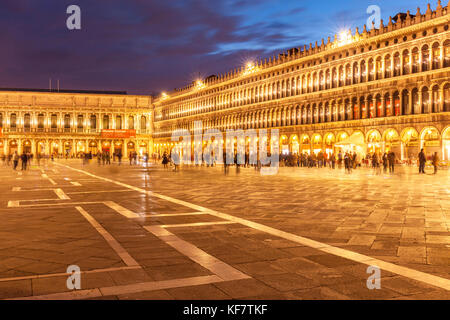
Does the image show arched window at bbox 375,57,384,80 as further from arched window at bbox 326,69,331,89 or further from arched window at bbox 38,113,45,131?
arched window at bbox 38,113,45,131

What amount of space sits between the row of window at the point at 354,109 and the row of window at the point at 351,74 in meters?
1.81

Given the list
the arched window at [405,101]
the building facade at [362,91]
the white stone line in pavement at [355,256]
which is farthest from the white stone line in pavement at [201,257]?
the arched window at [405,101]

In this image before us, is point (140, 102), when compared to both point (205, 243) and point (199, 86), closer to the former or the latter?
point (199, 86)

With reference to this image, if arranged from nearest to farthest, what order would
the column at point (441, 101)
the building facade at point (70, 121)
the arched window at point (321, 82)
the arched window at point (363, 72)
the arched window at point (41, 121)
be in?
1. the column at point (441, 101)
2. the arched window at point (363, 72)
3. the arched window at point (321, 82)
4. the building facade at point (70, 121)
5. the arched window at point (41, 121)

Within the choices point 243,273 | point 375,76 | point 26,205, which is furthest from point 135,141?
point 243,273

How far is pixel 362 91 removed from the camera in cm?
4603

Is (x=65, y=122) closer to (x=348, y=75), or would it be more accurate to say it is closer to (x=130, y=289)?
(x=348, y=75)

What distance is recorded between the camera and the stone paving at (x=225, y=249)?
4.24m

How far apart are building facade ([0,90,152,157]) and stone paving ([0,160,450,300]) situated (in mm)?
84330

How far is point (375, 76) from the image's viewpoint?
4472cm

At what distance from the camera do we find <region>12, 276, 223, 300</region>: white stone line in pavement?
398 centimetres

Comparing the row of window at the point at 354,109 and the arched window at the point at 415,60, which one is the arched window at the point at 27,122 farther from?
the arched window at the point at 415,60
